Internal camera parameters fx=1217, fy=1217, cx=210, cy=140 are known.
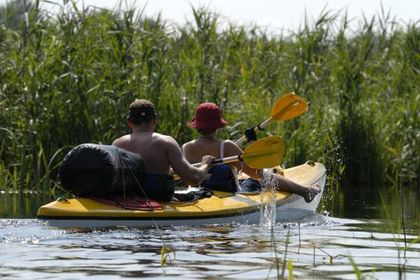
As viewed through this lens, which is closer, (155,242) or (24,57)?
(155,242)

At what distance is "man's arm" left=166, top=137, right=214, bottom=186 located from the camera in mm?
9266

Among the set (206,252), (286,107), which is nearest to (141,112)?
(206,252)

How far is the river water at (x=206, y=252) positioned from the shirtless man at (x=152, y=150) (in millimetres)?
365

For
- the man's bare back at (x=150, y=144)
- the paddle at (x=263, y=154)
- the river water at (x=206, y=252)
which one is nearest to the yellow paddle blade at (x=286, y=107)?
the paddle at (x=263, y=154)

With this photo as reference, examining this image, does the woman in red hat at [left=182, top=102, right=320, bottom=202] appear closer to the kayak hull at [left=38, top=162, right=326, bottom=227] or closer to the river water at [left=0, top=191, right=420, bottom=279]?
the kayak hull at [left=38, top=162, right=326, bottom=227]

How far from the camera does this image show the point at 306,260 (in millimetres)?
7195

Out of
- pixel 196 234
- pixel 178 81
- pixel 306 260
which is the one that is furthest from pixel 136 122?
pixel 178 81

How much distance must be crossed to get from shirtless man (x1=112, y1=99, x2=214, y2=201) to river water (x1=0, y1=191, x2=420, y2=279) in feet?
1.20

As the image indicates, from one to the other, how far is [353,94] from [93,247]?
7321 mm

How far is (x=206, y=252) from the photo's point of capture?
24.7ft

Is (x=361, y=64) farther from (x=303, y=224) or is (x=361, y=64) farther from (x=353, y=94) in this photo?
(x=303, y=224)

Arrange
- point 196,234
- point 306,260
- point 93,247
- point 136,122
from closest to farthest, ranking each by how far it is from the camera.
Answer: point 306,260 < point 93,247 < point 196,234 < point 136,122

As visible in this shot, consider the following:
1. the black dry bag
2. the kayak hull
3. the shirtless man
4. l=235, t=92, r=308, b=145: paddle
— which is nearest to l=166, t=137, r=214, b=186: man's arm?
the shirtless man

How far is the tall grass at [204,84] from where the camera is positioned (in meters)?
12.8
